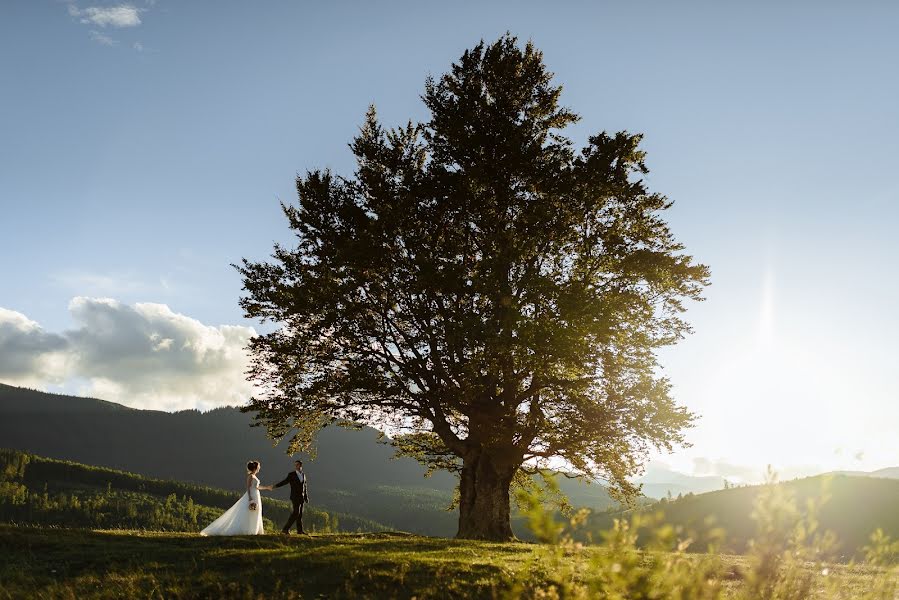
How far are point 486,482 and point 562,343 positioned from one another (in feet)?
28.4

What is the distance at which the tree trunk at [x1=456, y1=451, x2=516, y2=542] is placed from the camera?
2516 centimetres

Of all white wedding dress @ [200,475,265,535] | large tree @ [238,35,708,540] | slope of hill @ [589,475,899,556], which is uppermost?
large tree @ [238,35,708,540]

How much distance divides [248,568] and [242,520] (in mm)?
8001

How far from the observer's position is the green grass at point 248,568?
38.9 feet

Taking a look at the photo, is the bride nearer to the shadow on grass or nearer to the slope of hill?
the shadow on grass

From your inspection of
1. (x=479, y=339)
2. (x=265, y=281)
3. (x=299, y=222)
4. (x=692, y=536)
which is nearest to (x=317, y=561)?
(x=479, y=339)

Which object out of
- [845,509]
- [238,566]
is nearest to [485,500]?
[238,566]

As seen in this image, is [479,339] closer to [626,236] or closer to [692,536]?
Result: [626,236]

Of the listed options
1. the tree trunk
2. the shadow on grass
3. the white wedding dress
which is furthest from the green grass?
the tree trunk

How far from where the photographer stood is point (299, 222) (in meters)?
26.6

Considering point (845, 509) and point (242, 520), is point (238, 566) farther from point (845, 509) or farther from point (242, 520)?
point (845, 509)

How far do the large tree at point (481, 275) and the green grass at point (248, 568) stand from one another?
7493mm

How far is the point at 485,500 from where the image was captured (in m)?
25.5

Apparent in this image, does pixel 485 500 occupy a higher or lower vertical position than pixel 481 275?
lower
